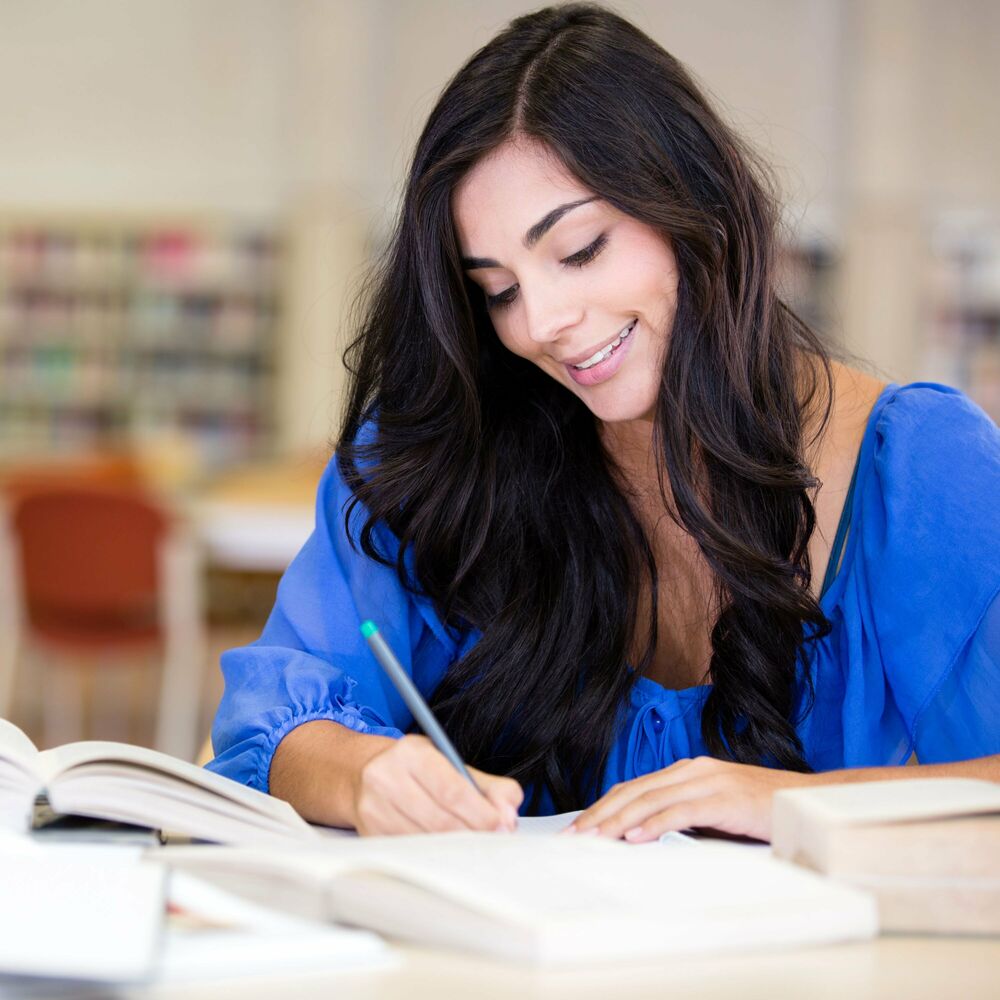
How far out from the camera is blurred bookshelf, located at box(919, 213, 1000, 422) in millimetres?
8414

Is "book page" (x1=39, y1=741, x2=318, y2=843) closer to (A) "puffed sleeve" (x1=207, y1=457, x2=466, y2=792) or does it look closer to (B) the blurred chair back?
(A) "puffed sleeve" (x1=207, y1=457, x2=466, y2=792)

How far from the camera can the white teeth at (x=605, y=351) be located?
1.34m

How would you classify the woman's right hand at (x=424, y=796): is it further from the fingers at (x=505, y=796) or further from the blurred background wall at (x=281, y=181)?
the blurred background wall at (x=281, y=181)

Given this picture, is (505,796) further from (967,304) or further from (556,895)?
(967,304)

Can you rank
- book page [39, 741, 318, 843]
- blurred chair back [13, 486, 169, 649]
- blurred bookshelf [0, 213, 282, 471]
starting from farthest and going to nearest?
blurred bookshelf [0, 213, 282, 471], blurred chair back [13, 486, 169, 649], book page [39, 741, 318, 843]

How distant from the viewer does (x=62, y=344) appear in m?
8.65

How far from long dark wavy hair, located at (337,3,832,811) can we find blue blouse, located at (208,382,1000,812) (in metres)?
0.03

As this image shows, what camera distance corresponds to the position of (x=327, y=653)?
4.48ft

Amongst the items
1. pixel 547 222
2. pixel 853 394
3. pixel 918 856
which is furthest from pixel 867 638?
pixel 918 856

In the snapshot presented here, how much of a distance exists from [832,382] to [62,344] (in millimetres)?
7847

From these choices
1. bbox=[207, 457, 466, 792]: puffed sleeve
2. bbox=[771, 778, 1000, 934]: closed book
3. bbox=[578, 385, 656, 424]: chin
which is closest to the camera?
bbox=[771, 778, 1000, 934]: closed book

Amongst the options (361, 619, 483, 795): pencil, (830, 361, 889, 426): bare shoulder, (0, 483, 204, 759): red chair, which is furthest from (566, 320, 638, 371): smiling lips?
(0, 483, 204, 759): red chair

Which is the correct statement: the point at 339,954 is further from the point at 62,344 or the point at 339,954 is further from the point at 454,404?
the point at 62,344

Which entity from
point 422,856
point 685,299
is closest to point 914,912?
point 422,856
